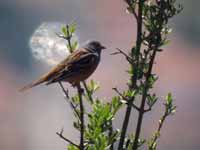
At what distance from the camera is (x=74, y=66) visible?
339cm

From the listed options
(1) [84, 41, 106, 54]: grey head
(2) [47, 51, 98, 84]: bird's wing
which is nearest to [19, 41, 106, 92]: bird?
(2) [47, 51, 98, 84]: bird's wing

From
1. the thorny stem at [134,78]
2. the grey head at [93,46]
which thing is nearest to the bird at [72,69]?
the grey head at [93,46]

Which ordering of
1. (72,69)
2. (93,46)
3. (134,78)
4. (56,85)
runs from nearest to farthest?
(134,78), (72,69), (93,46), (56,85)

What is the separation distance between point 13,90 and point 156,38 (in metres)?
5.97

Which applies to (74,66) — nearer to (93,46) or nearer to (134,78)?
(93,46)

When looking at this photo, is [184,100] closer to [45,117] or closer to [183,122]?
[183,122]

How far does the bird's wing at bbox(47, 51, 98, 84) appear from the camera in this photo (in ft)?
10.8

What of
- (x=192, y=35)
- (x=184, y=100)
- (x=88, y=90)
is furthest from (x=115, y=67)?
(x=88, y=90)

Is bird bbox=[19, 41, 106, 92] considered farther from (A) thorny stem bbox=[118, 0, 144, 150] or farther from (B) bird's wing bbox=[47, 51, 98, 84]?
(A) thorny stem bbox=[118, 0, 144, 150]

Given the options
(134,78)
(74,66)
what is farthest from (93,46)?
(134,78)

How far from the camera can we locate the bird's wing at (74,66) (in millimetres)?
3299

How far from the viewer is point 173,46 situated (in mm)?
8852

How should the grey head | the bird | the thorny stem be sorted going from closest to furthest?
the thorny stem
the bird
the grey head

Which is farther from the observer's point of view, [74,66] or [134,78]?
[74,66]
